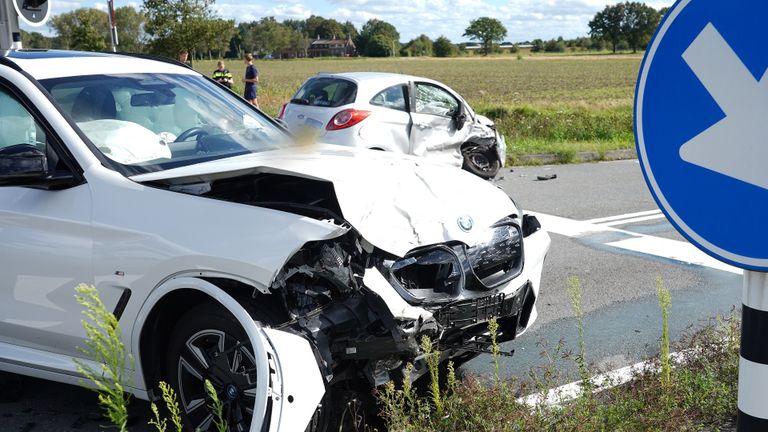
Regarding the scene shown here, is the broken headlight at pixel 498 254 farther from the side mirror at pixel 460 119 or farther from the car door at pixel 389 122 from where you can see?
the side mirror at pixel 460 119

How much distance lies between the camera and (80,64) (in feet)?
15.0

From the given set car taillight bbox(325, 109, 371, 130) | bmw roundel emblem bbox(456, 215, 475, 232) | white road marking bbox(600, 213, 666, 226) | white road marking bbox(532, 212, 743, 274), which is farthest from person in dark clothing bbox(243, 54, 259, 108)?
bmw roundel emblem bbox(456, 215, 475, 232)

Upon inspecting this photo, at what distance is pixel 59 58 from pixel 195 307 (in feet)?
6.57

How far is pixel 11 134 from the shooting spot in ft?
14.2

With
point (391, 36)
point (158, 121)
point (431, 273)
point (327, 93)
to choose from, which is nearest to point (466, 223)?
point (431, 273)

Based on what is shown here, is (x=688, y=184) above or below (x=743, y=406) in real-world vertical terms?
above

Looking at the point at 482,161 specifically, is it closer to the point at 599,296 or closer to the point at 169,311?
the point at 599,296

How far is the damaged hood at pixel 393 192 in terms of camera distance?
355 centimetres

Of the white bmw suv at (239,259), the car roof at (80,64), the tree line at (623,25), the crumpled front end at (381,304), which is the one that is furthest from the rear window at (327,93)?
the tree line at (623,25)

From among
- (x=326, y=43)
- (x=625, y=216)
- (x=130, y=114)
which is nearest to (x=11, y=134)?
(x=130, y=114)

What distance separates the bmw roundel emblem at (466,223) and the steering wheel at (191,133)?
5.22 feet

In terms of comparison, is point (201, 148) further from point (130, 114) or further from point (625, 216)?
point (625, 216)

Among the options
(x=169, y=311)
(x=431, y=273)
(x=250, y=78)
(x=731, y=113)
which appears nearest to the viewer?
(x=731, y=113)

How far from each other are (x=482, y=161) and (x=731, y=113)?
37.5ft
